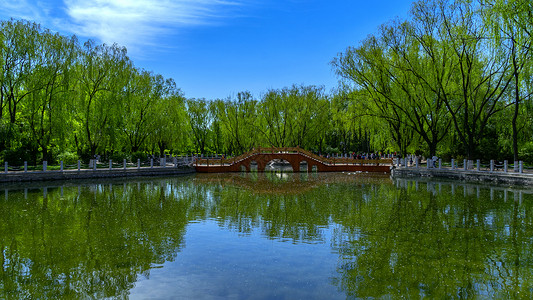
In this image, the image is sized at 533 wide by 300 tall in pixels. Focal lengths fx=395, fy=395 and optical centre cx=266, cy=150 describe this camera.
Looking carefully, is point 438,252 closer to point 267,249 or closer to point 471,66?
point 267,249

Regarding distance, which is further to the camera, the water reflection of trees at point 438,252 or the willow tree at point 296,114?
the willow tree at point 296,114

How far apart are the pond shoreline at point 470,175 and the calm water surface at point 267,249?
731 centimetres

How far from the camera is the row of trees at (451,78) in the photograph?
77.8 ft

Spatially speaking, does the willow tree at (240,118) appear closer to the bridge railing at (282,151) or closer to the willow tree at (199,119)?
the willow tree at (199,119)

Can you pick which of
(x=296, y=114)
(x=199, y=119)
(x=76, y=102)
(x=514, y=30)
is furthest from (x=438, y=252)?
(x=199, y=119)

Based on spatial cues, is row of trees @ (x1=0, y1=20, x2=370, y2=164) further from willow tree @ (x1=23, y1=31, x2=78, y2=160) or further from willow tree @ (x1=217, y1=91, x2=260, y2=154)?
willow tree @ (x1=217, y1=91, x2=260, y2=154)

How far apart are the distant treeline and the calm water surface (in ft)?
37.4

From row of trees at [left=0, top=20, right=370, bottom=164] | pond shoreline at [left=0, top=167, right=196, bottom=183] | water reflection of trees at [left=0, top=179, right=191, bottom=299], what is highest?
row of trees at [left=0, top=20, right=370, bottom=164]

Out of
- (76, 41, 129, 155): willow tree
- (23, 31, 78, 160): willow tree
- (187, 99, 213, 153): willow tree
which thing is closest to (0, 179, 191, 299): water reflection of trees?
(23, 31, 78, 160): willow tree

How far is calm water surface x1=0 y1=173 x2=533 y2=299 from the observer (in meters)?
6.98

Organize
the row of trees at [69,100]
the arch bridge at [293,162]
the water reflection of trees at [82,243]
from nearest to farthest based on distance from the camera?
the water reflection of trees at [82,243] → the row of trees at [69,100] → the arch bridge at [293,162]

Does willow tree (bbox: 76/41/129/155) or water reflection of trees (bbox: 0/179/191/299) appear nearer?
water reflection of trees (bbox: 0/179/191/299)

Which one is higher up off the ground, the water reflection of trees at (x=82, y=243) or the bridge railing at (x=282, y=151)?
the bridge railing at (x=282, y=151)

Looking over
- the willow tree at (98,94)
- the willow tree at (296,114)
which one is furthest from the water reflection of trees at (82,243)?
the willow tree at (296,114)
